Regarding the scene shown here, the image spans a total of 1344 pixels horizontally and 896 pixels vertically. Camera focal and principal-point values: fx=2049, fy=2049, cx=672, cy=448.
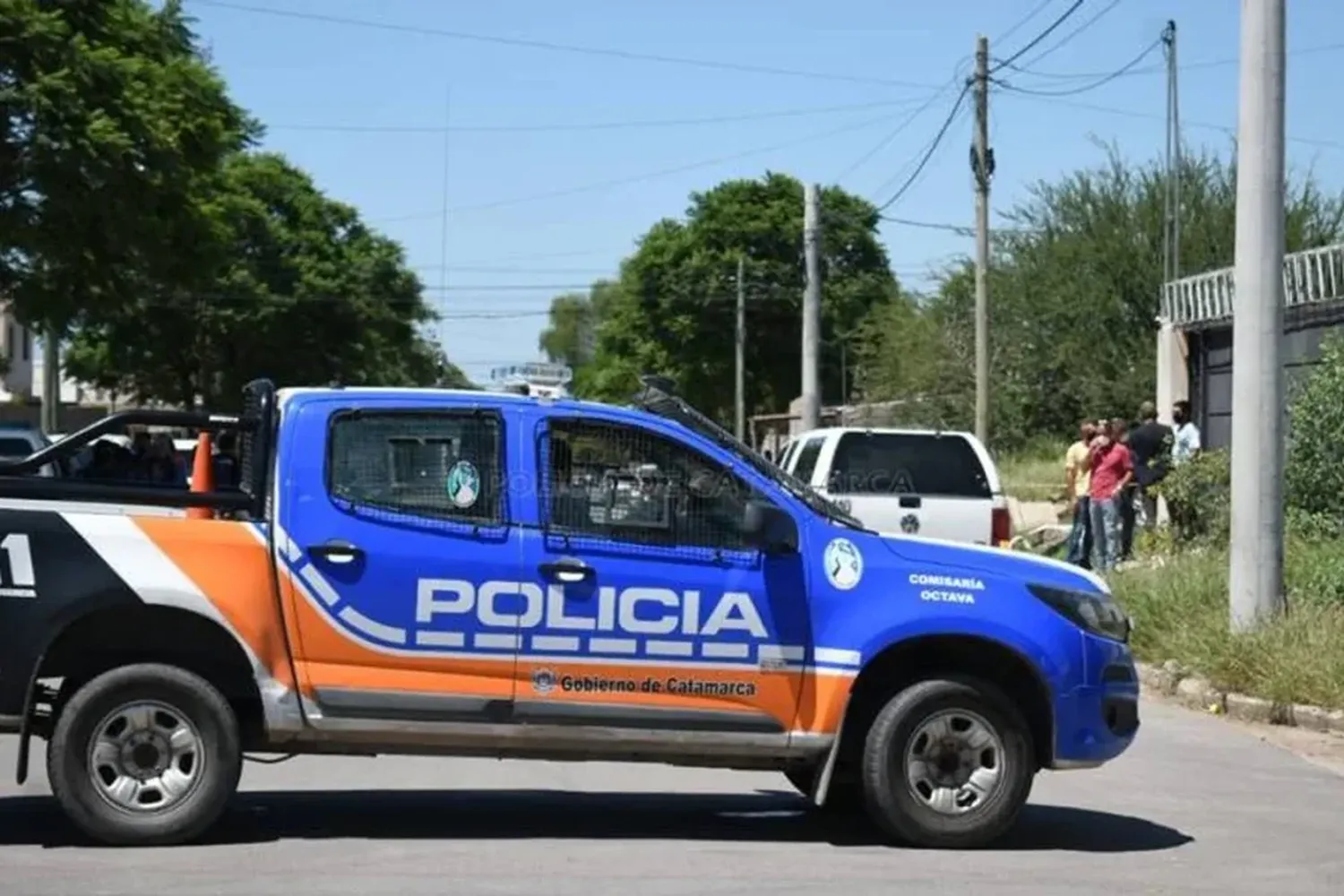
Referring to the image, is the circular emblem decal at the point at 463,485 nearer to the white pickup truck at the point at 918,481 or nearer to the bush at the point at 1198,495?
the white pickup truck at the point at 918,481

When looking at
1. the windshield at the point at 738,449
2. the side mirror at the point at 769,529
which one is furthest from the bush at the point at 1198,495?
the side mirror at the point at 769,529

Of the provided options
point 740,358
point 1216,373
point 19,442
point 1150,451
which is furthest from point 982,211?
point 740,358

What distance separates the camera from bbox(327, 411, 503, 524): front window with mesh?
332 inches

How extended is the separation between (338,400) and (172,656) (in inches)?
49.2

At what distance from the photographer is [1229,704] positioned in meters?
14.1

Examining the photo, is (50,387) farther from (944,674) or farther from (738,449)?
(944,674)

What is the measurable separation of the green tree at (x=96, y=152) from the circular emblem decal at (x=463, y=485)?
775 inches

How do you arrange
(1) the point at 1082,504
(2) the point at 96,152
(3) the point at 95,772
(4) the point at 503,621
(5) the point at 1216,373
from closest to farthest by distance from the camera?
1. (3) the point at 95,772
2. (4) the point at 503,621
3. (1) the point at 1082,504
4. (2) the point at 96,152
5. (5) the point at 1216,373

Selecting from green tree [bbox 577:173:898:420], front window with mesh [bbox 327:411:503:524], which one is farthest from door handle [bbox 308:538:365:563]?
green tree [bbox 577:173:898:420]

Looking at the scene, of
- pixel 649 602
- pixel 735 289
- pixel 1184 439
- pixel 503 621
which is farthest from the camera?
pixel 735 289

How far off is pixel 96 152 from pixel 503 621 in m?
20.0

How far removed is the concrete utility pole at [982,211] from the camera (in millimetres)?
30188

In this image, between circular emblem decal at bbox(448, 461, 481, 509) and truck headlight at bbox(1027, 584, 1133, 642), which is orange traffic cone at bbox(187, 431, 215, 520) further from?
truck headlight at bbox(1027, 584, 1133, 642)

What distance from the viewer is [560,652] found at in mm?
8445
